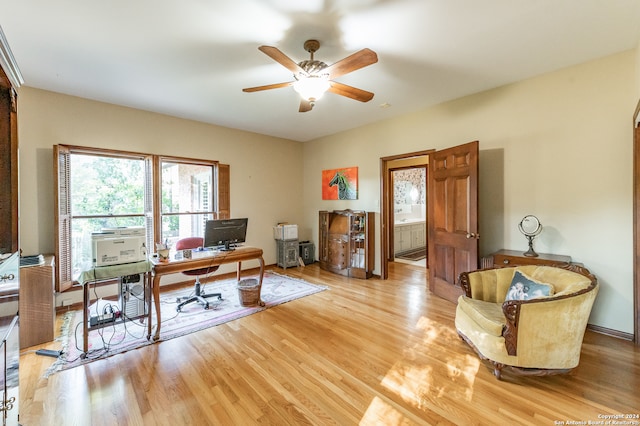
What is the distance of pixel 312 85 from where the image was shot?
2264mm

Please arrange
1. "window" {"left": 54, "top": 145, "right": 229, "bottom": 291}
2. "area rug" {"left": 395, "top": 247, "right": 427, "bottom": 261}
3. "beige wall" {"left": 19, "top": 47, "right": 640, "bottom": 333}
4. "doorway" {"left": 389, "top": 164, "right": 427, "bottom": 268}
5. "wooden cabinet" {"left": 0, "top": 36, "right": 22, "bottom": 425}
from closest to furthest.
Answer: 1. "wooden cabinet" {"left": 0, "top": 36, "right": 22, "bottom": 425}
2. "beige wall" {"left": 19, "top": 47, "right": 640, "bottom": 333}
3. "window" {"left": 54, "top": 145, "right": 229, "bottom": 291}
4. "area rug" {"left": 395, "top": 247, "right": 427, "bottom": 261}
5. "doorway" {"left": 389, "top": 164, "right": 427, "bottom": 268}

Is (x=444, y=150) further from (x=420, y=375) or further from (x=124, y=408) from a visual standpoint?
(x=124, y=408)

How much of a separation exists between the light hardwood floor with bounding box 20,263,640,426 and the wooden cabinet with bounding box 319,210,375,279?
1.89 m

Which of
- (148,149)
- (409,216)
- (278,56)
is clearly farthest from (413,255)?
(148,149)

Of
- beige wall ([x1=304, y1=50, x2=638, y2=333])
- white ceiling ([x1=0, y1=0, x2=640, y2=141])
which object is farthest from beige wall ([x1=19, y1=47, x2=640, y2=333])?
white ceiling ([x1=0, y1=0, x2=640, y2=141])

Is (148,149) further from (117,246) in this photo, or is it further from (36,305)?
(36,305)

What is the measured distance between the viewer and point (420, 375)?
207 centimetres

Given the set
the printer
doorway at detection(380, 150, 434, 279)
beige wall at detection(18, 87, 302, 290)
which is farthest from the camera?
doorway at detection(380, 150, 434, 279)

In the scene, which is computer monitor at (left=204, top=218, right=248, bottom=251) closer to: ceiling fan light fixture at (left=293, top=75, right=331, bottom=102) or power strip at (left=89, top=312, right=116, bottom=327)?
power strip at (left=89, top=312, right=116, bottom=327)

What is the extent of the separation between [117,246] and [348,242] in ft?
11.2

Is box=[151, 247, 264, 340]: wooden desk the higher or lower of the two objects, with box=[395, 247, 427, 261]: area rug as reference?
higher

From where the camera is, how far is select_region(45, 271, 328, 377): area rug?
7.97ft

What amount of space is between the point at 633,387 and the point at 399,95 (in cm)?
342

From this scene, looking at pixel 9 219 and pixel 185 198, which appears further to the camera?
pixel 185 198
